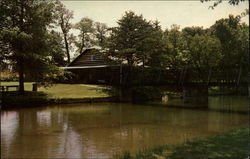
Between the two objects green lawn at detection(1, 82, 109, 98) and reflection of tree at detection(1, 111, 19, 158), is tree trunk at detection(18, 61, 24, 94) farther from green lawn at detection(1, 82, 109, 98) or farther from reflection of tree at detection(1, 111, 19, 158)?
green lawn at detection(1, 82, 109, 98)

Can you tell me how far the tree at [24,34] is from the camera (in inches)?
226

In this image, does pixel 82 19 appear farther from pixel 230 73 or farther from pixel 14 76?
pixel 230 73

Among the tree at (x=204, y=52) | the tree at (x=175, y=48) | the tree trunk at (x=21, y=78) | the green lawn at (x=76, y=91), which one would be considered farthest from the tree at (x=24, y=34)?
the tree at (x=204, y=52)

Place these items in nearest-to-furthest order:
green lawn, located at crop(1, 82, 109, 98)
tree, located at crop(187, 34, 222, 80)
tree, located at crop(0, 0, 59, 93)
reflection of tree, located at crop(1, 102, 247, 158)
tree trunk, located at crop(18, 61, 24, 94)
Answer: tree, located at crop(0, 0, 59, 93), tree trunk, located at crop(18, 61, 24, 94), reflection of tree, located at crop(1, 102, 247, 158), green lawn, located at crop(1, 82, 109, 98), tree, located at crop(187, 34, 222, 80)

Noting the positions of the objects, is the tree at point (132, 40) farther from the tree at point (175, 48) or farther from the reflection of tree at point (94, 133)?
the reflection of tree at point (94, 133)

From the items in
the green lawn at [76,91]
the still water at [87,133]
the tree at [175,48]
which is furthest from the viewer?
the tree at [175,48]

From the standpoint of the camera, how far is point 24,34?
631 cm

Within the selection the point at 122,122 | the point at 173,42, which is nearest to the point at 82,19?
the point at 122,122

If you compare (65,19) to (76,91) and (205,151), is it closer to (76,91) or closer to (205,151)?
(205,151)

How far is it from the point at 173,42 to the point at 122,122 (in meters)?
19.5

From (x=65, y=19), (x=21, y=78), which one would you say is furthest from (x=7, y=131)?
(x=65, y=19)

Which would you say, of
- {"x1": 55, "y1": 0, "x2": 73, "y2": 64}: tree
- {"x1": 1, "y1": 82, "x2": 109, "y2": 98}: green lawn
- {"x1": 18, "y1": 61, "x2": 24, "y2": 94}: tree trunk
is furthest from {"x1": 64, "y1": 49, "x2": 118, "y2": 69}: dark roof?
{"x1": 18, "y1": 61, "x2": 24, "y2": 94}: tree trunk

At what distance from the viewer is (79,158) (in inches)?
254

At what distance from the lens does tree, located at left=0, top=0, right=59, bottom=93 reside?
5.73 meters
